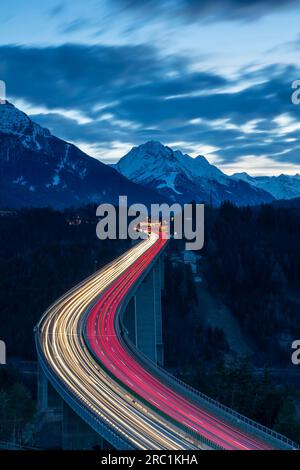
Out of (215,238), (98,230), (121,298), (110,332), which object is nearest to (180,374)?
(121,298)

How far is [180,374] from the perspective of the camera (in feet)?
298

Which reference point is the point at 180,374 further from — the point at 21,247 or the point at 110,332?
the point at 21,247

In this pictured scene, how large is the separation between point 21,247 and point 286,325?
75.3 metres

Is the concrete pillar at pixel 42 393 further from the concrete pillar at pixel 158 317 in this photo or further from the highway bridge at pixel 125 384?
the concrete pillar at pixel 158 317

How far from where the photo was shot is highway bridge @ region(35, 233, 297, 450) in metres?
43.0

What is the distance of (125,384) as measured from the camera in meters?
55.1

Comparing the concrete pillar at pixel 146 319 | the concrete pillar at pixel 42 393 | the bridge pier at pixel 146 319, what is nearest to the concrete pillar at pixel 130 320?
the bridge pier at pixel 146 319

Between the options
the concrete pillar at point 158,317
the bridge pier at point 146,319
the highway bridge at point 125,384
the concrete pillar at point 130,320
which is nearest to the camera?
the highway bridge at point 125,384

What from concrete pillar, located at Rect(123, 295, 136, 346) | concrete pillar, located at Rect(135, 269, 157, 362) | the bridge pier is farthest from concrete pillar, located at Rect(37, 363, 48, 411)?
concrete pillar, located at Rect(135, 269, 157, 362)

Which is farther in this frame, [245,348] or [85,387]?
[245,348]

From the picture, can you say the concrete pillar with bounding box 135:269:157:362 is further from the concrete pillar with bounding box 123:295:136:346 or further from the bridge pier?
the concrete pillar with bounding box 123:295:136:346

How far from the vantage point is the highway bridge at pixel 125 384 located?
1694 inches

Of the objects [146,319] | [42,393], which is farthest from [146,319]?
[42,393]

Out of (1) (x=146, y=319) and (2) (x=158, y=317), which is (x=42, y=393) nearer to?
(1) (x=146, y=319)
